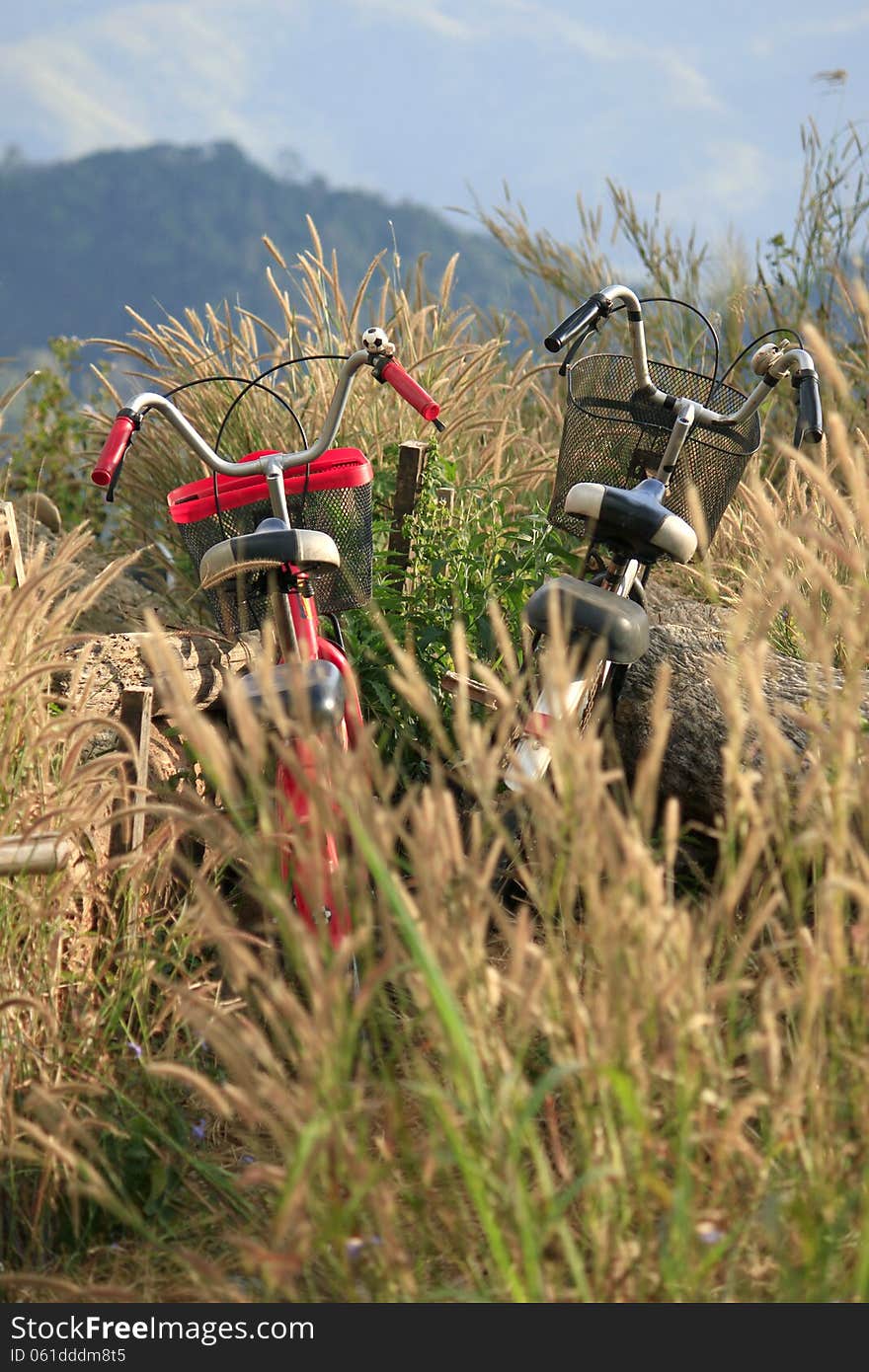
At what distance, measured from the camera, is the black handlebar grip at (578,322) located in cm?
295

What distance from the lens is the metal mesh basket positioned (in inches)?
129

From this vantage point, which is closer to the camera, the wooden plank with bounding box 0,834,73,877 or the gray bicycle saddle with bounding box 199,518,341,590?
the wooden plank with bounding box 0,834,73,877

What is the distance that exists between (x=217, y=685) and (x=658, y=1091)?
2303 mm

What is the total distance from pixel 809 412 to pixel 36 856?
6.13 feet

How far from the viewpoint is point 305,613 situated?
9.54 feet

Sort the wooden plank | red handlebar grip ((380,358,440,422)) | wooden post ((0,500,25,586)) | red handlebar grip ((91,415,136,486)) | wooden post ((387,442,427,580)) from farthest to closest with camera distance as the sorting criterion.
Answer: wooden post ((387,442,427,580)) < wooden post ((0,500,25,586)) < red handlebar grip ((380,358,440,422)) < red handlebar grip ((91,415,136,486)) < the wooden plank

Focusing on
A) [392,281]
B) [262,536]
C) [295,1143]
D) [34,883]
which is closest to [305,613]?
[262,536]

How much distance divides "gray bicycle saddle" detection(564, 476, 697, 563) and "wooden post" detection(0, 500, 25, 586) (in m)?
1.57

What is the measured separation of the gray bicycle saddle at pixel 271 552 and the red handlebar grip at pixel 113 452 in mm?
292

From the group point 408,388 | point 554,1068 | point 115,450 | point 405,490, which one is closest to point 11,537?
point 115,450

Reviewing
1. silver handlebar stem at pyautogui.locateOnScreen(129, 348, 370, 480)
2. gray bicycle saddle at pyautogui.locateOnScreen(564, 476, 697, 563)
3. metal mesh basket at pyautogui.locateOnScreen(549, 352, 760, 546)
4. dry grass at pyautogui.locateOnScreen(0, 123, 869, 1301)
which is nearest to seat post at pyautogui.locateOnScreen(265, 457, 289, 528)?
silver handlebar stem at pyautogui.locateOnScreen(129, 348, 370, 480)

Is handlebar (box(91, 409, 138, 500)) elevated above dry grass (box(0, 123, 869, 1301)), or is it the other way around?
handlebar (box(91, 409, 138, 500))

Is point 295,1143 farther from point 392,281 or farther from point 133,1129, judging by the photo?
point 392,281

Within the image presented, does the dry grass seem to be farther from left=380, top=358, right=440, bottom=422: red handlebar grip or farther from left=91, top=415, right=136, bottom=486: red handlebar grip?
left=380, top=358, right=440, bottom=422: red handlebar grip
